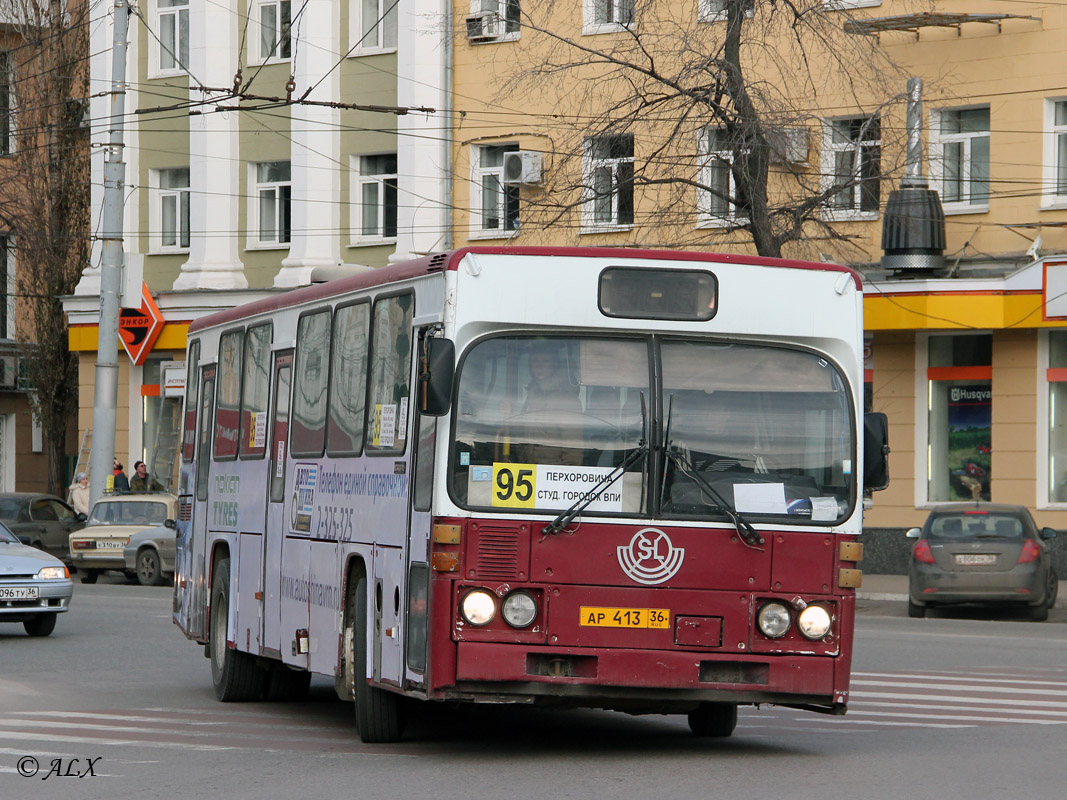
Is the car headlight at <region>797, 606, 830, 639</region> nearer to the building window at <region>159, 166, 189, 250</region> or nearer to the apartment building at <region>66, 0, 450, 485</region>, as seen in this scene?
the apartment building at <region>66, 0, 450, 485</region>

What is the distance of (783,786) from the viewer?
1012cm

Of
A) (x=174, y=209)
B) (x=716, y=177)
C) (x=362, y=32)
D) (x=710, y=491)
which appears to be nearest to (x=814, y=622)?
(x=710, y=491)

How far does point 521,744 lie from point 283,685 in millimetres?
3655

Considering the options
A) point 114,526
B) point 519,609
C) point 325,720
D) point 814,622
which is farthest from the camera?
point 114,526

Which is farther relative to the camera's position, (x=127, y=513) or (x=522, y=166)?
(x=522, y=166)

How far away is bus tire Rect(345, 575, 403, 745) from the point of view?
11.8 meters

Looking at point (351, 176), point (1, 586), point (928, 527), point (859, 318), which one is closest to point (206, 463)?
point (1, 586)

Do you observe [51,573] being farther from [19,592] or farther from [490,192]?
[490,192]

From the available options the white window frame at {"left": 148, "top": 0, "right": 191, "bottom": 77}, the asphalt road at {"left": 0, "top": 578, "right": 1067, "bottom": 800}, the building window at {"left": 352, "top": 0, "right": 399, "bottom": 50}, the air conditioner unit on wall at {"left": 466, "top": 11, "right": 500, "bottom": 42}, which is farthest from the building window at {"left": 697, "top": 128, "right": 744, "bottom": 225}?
the white window frame at {"left": 148, "top": 0, "right": 191, "bottom": 77}

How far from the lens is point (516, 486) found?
10602mm

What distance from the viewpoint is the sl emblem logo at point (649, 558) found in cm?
1064

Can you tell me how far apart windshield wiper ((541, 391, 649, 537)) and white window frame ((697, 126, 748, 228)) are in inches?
626

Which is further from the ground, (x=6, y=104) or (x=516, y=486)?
(x=6, y=104)

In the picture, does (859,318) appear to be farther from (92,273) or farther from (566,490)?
(92,273)
